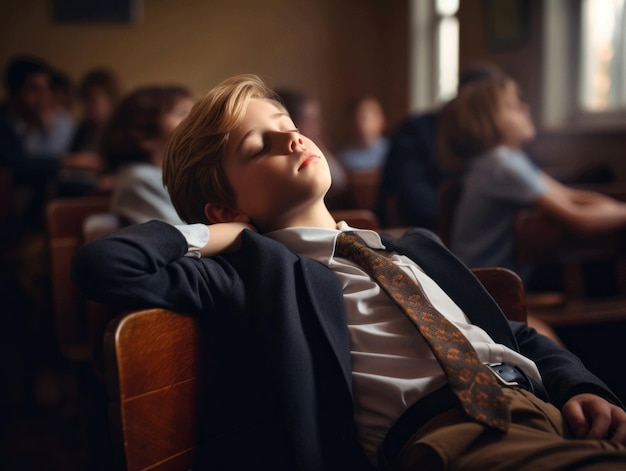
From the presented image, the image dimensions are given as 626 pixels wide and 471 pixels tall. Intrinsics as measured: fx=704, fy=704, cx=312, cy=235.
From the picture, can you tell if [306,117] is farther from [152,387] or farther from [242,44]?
[242,44]

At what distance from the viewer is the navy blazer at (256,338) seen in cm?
88

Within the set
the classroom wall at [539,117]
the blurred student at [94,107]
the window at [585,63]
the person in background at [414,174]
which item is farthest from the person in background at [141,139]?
the blurred student at [94,107]

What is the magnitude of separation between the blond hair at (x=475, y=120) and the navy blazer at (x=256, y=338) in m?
1.49

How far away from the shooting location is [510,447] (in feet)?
2.76

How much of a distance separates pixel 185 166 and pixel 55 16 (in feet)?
25.4

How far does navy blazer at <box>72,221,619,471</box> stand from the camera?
88 centimetres

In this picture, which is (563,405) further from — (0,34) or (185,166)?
(0,34)

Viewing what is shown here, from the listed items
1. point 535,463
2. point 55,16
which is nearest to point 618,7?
point 535,463

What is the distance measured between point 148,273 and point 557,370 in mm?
624

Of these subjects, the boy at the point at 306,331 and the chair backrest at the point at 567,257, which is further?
the chair backrest at the point at 567,257

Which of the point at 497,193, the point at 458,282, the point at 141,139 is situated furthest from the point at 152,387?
the point at 497,193

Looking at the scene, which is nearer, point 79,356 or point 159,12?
point 79,356

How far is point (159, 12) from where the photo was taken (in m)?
8.30

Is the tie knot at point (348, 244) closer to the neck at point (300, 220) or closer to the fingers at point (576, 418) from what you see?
the neck at point (300, 220)
